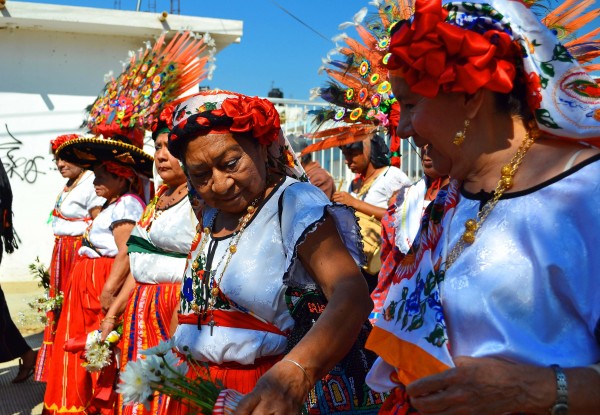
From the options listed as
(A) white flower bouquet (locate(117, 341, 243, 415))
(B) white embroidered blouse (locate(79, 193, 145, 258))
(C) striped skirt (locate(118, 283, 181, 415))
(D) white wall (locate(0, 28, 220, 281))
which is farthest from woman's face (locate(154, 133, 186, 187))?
(D) white wall (locate(0, 28, 220, 281))

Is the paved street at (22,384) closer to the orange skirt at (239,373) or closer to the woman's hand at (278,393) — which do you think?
the orange skirt at (239,373)

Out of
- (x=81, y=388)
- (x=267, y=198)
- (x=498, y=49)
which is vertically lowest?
(x=81, y=388)

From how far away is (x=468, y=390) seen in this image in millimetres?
1521

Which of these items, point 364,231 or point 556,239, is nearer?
point 556,239

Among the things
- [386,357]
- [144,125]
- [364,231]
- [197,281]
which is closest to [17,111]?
[144,125]

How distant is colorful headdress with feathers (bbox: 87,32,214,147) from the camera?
5430 millimetres

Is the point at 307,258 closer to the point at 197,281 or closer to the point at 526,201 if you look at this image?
the point at 197,281

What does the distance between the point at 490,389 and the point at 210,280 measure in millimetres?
1422

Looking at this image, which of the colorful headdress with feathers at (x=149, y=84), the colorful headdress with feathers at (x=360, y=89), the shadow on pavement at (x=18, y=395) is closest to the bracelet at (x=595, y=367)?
the colorful headdress with feathers at (x=360, y=89)

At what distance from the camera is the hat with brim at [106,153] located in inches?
213

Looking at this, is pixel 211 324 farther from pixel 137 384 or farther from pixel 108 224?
pixel 108 224

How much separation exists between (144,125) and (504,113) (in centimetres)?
430

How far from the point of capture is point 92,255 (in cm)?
578

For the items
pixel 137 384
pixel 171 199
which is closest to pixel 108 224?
pixel 171 199
